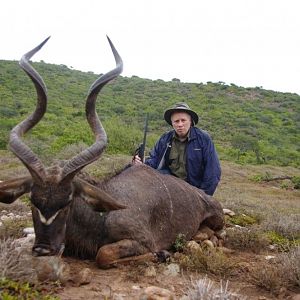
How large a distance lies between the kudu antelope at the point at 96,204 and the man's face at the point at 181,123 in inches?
42.6

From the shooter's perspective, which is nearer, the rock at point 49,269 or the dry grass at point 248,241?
the rock at point 49,269

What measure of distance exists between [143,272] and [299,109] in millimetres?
47570

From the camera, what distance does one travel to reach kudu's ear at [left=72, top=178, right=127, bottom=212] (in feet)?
16.7

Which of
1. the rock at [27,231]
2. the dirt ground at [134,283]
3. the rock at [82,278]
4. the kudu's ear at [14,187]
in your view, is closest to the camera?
the dirt ground at [134,283]

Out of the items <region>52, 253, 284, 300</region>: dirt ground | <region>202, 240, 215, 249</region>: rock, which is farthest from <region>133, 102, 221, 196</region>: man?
<region>52, 253, 284, 300</region>: dirt ground

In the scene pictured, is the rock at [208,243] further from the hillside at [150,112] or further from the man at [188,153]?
the hillside at [150,112]

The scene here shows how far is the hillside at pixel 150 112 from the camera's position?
2369cm

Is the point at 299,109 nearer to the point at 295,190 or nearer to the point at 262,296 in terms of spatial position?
the point at 295,190

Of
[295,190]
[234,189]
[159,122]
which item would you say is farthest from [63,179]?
[159,122]

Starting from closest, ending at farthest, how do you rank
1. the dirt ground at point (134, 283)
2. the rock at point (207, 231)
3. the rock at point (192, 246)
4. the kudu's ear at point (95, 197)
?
the dirt ground at point (134, 283)
the kudu's ear at point (95, 197)
the rock at point (192, 246)
the rock at point (207, 231)

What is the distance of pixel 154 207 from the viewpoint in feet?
20.0

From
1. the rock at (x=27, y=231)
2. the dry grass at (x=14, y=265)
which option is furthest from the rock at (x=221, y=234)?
the dry grass at (x=14, y=265)

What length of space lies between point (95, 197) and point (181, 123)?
2.86 m

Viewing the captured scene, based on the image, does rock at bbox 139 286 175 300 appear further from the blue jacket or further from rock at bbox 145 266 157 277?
the blue jacket
